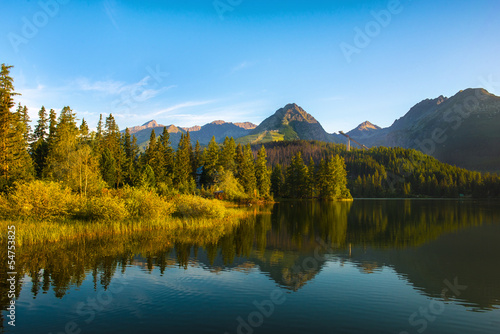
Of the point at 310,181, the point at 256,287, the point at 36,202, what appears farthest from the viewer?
the point at 310,181

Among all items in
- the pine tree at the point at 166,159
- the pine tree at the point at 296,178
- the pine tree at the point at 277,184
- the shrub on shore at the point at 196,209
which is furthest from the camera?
the pine tree at the point at 277,184

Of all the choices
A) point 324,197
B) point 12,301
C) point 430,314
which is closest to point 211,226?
point 12,301

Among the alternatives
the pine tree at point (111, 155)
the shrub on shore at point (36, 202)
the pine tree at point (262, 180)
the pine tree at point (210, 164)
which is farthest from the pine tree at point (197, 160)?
the shrub on shore at point (36, 202)

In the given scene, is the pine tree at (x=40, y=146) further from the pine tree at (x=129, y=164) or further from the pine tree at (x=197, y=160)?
the pine tree at (x=197, y=160)

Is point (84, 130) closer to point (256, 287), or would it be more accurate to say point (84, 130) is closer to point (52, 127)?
point (52, 127)

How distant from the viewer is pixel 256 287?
1925cm

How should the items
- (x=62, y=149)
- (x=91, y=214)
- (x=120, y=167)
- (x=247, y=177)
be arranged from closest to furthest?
(x=91, y=214) < (x=62, y=149) < (x=120, y=167) < (x=247, y=177)

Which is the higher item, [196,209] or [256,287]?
[196,209]

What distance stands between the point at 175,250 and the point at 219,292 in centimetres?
1184

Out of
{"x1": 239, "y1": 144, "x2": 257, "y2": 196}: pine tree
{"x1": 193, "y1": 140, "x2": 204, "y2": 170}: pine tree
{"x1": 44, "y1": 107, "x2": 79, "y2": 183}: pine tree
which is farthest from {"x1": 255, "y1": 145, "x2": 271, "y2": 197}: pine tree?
{"x1": 44, "y1": 107, "x2": 79, "y2": 183}: pine tree

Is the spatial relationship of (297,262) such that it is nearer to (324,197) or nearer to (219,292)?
(219,292)

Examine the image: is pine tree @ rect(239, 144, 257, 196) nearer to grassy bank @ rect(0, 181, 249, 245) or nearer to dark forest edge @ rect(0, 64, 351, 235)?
dark forest edge @ rect(0, 64, 351, 235)

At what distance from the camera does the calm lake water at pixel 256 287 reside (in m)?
14.1

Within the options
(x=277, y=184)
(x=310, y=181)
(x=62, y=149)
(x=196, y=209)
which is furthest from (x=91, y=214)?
(x=310, y=181)
